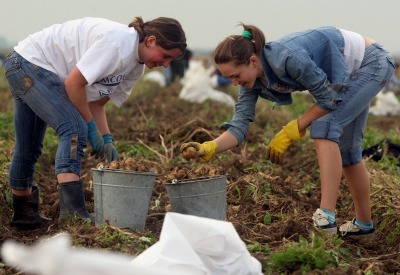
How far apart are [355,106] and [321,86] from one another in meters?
0.29

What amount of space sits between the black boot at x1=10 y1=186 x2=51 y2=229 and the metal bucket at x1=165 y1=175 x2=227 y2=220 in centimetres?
97

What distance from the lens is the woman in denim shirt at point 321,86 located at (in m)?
3.77

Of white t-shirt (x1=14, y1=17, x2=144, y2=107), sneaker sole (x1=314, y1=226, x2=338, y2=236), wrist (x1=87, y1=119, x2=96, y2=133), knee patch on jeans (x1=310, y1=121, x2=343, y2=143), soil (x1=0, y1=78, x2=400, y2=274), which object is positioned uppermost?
white t-shirt (x1=14, y1=17, x2=144, y2=107)

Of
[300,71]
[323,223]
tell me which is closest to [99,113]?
[300,71]

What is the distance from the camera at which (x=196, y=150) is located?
3.84 metres

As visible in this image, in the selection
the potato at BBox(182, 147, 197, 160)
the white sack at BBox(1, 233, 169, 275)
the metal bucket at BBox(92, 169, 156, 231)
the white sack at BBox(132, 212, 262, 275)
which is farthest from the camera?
the potato at BBox(182, 147, 197, 160)

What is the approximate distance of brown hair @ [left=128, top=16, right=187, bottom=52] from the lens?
3852mm

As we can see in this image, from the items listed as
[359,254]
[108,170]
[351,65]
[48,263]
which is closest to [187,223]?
[48,263]

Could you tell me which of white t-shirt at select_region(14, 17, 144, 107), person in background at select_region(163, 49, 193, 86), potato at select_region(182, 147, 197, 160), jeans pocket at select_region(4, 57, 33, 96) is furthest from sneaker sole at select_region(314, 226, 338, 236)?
person in background at select_region(163, 49, 193, 86)

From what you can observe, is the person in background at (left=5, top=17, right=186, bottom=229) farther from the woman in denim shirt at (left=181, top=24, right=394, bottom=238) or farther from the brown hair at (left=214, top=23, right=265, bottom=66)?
the woman in denim shirt at (left=181, top=24, right=394, bottom=238)

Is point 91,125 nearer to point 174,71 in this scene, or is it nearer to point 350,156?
point 350,156

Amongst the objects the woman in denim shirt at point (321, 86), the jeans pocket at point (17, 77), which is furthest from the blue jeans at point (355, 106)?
the jeans pocket at point (17, 77)

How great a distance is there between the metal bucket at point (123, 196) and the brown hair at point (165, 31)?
28.1 inches

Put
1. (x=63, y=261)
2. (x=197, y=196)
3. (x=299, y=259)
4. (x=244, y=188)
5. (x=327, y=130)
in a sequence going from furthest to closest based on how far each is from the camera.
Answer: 1. (x=244, y=188)
2. (x=327, y=130)
3. (x=197, y=196)
4. (x=299, y=259)
5. (x=63, y=261)
